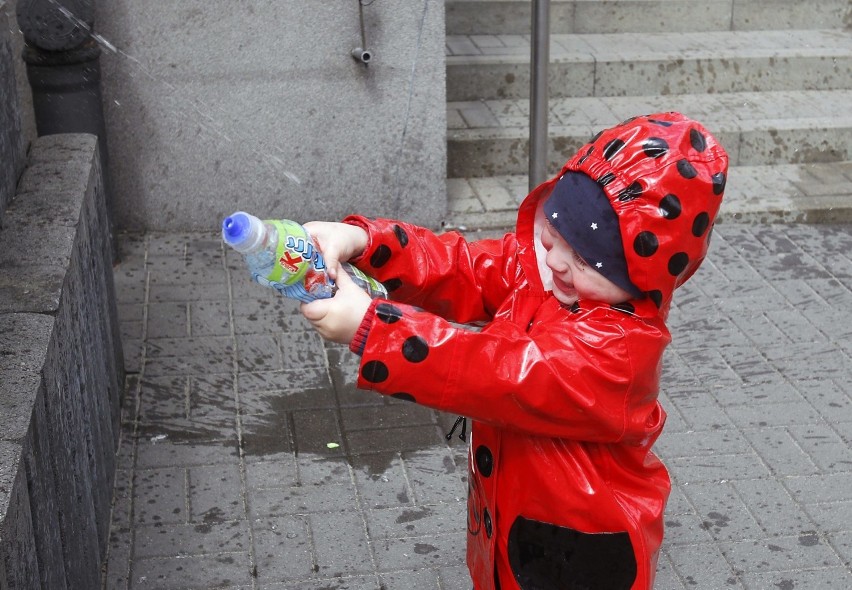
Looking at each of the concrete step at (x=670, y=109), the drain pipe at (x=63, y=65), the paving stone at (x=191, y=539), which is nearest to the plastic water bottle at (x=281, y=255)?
the paving stone at (x=191, y=539)

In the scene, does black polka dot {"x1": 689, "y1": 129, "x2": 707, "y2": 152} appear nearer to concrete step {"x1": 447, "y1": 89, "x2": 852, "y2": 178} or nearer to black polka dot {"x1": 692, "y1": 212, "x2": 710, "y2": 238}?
black polka dot {"x1": 692, "y1": 212, "x2": 710, "y2": 238}

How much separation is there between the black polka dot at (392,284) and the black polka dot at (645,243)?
632mm

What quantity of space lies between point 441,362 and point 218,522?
77.8 inches

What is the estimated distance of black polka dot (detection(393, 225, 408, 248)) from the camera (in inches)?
103

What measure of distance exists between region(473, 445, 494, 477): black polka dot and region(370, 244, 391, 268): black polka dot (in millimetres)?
482

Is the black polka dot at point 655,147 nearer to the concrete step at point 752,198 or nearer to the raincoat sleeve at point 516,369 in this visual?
the raincoat sleeve at point 516,369

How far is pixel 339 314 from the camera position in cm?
225

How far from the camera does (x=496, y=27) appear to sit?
738 centimetres

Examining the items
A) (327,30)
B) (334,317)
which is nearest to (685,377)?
(327,30)

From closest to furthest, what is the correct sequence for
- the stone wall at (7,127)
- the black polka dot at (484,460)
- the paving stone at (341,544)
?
the black polka dot at (484,460)
the stone wall at (7,127)
the paving stone at (341,544)

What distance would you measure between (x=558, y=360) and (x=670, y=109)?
504 cm

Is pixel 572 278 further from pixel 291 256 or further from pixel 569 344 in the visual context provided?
pixel 291 256

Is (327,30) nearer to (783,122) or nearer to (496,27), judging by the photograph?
(496,27)

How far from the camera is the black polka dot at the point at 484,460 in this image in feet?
8.50
